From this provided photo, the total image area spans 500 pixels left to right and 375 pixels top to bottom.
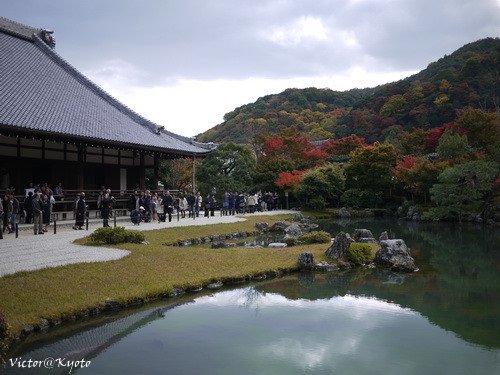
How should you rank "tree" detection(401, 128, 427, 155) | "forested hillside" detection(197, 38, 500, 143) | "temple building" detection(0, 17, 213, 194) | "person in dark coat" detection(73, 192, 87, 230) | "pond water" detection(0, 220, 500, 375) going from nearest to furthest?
1. "pond water" detection(0, 220, 500, 375)
2. "person in dark coat" detection(73, 192, 87, 230)
3. "temple building" detection(0, 17, 213, 194)
4. "tree" detection(401, 128, 427, 155)
5. "forested hillside" detection(197, 38, 500, 143)

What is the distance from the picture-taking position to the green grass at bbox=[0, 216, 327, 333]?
8250 mm

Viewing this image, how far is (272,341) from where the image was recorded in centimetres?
777

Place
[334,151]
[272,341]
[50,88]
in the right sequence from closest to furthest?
[272,341]
[50,88]
[334,151]

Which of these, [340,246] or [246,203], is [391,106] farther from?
[340,246]

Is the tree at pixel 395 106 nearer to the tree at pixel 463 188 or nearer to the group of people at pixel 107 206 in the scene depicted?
the group of people at pixel 107 206

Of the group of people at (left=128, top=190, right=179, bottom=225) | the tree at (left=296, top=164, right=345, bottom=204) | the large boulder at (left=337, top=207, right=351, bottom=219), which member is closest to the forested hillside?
the tree at (left=296, top=164, right=345, bottom=204)

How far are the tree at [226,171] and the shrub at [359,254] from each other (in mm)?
24133

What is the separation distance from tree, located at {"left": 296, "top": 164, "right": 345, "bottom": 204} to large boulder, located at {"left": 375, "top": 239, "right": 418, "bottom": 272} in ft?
71.4

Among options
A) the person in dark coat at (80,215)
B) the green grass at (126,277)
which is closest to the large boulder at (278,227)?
the green grass at (126,277)

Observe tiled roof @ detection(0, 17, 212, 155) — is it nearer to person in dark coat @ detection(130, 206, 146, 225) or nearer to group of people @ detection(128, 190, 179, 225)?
group of people @ detection(128, 190, 179, 225)

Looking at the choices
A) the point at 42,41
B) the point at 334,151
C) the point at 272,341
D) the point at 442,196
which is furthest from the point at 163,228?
the point at 334,151

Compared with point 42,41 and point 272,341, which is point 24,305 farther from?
point 42,41

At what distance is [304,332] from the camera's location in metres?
8.27

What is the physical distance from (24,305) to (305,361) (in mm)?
5409
